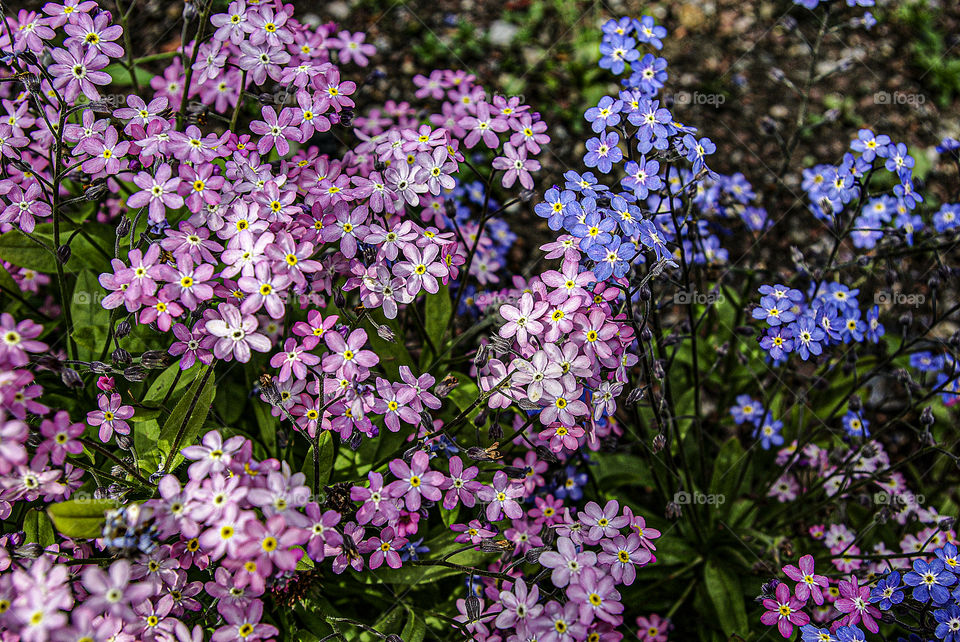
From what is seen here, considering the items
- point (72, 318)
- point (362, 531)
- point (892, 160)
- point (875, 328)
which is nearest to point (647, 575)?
point (362, 531)

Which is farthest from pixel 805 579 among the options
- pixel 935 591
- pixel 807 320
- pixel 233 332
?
pixel 233 332

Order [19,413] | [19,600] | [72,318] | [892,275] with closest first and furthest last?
[19,600] → [19,413] → [72,318] → [892,275]

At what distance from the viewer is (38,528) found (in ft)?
9.99


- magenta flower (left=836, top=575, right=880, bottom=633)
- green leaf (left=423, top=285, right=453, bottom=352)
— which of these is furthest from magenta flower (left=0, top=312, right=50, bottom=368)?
magenta flower (left=836, top=575, right=880, bottom=633)

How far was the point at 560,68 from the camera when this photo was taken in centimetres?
653

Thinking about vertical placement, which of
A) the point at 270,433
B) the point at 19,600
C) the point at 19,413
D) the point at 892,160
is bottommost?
the point at 270,433

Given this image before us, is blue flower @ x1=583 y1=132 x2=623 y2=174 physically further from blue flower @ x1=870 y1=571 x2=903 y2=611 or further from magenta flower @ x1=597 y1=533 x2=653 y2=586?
blue flower @ x1=870 y1=571 x2=903 y2=611

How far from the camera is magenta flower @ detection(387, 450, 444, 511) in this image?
285 centimetres

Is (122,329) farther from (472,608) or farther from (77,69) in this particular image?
(472,608)

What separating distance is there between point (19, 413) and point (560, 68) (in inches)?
213

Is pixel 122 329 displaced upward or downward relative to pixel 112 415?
upward

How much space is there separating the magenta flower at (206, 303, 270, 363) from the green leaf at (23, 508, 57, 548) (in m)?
1.16

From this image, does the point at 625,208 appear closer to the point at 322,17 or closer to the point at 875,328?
the point at 875,328

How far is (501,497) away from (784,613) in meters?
1.34
